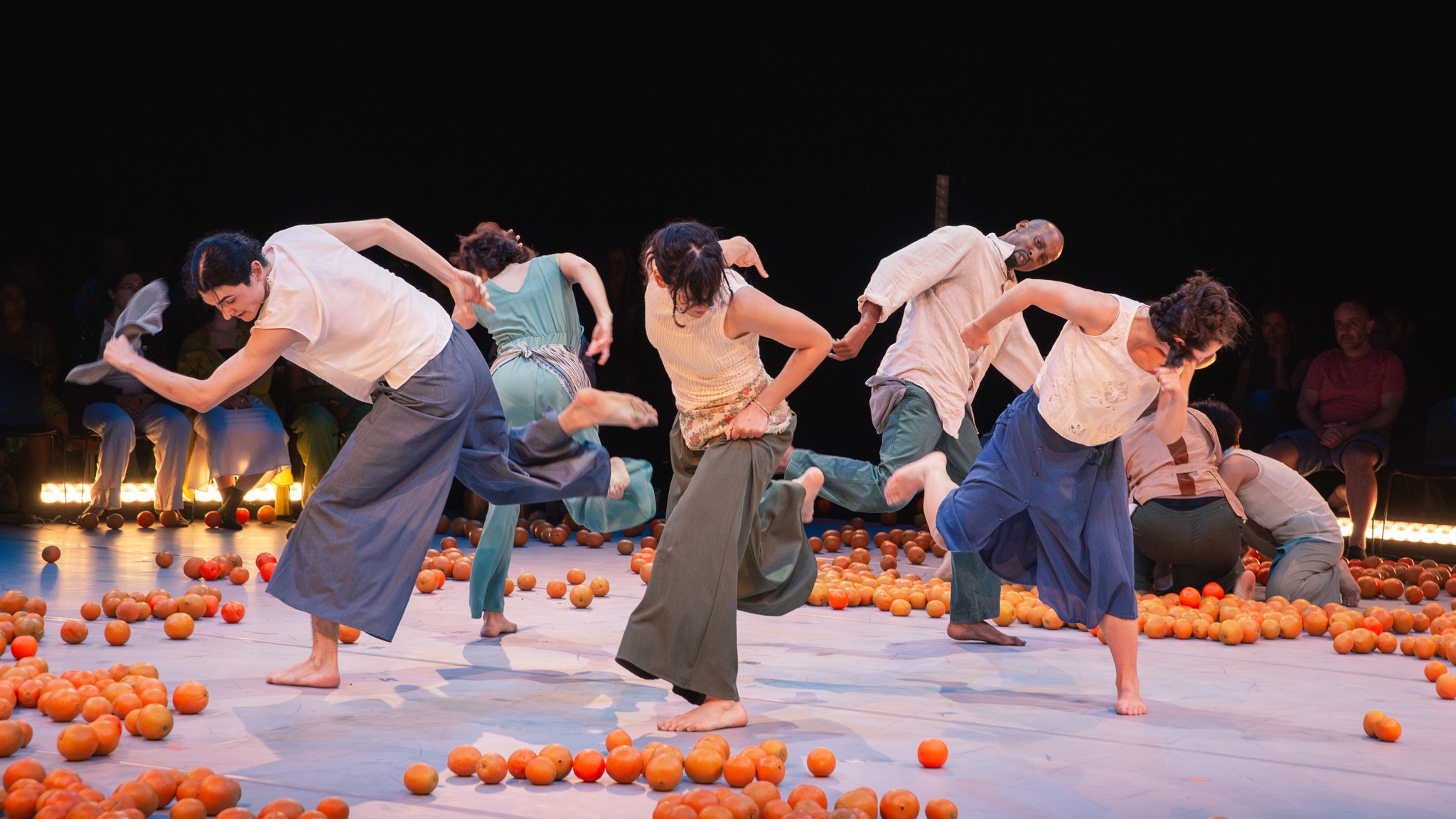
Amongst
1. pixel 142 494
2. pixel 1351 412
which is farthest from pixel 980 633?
pixel 142 494

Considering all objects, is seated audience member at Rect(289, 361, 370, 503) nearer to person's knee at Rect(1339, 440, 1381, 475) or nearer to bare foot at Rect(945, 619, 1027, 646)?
bare foot at Rect(945, 619, 1027, 646)

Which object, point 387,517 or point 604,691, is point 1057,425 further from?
point 387,517

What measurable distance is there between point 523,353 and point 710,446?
5.28ft

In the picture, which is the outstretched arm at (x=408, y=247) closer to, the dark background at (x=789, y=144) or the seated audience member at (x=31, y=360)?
the dark background at (x=789, y=144)

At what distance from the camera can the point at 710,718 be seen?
321 cm

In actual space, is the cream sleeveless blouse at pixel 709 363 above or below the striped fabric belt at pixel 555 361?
below

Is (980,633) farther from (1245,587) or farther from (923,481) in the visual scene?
(1245,587)

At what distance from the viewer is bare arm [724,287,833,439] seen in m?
3.26

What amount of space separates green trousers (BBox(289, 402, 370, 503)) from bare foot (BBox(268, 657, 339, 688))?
4858 millimetres

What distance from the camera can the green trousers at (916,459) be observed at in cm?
477

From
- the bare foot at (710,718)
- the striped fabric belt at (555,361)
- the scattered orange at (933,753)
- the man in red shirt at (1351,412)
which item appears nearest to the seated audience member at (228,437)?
the striped fabric belt at (555,361)

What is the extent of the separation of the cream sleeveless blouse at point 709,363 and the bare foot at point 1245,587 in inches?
133

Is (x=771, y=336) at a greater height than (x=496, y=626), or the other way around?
(x=771, y=336)

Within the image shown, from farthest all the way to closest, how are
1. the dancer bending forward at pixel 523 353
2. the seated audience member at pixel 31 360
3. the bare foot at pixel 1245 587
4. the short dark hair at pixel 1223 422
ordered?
the seated audience member at pixel 31 360
the short dark hair at pixel 1223 422
the bare foot at pixel 1245 587
the dancer bending forward at pixel 523 353
